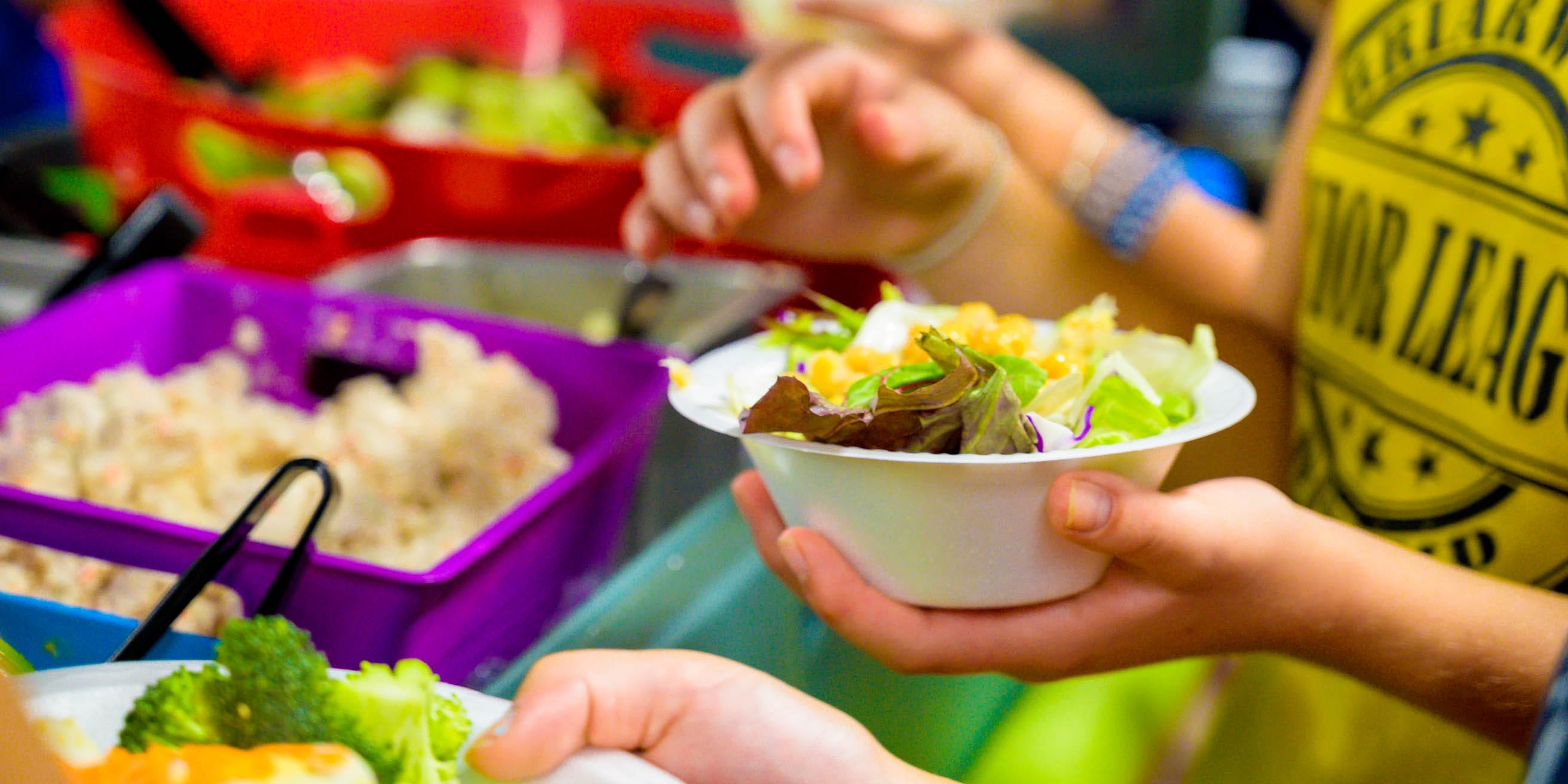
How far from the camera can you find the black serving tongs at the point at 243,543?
2.20 ft

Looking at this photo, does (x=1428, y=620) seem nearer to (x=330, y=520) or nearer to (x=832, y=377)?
(x=832, y=377)

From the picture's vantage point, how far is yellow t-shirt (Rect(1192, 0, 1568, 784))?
0.84 meters

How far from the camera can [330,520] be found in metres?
0.90

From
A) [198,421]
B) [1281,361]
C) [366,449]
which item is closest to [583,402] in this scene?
[366,449]

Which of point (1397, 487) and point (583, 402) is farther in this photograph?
point (583, 402)

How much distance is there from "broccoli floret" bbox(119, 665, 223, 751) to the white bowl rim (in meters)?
0.30

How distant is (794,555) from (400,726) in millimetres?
283

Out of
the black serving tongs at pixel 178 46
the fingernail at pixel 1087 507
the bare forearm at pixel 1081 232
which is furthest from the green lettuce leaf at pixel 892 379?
the black serving tongs at pixel 178 46

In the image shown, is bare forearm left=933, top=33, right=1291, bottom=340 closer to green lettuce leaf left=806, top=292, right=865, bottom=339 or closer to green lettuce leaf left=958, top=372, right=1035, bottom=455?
green lettuce leaf left=806, top=292, right=865, bottom=339

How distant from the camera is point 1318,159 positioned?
1091mm

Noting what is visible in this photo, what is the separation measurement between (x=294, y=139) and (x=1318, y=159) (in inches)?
52.1

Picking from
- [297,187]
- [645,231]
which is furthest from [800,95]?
[297,187]

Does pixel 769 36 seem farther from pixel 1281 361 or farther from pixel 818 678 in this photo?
pixel 818 678

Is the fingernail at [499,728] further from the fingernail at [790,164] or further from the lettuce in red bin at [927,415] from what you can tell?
the fingernail at [790,164]
